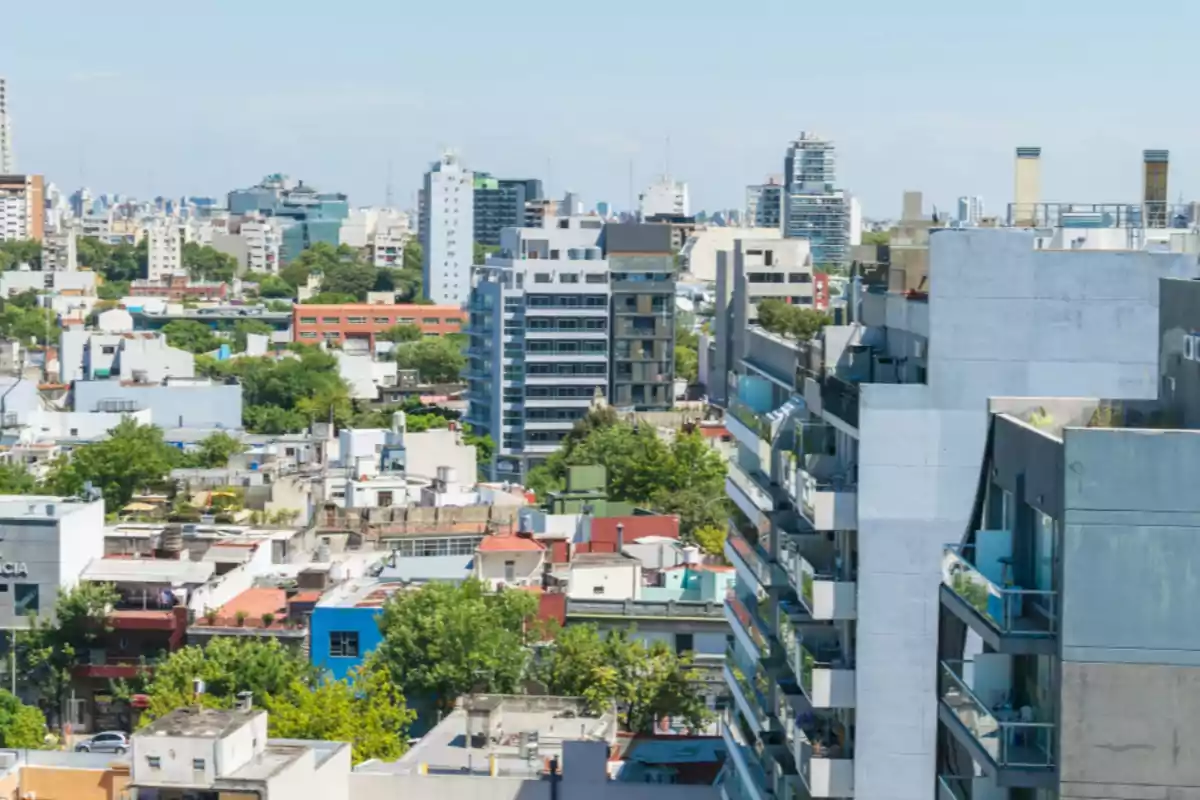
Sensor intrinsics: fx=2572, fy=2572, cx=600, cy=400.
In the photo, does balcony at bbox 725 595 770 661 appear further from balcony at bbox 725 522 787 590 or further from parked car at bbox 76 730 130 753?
parked car at bbox 76 730 130 753

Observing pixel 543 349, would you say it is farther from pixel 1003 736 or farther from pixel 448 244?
pixel 448 244

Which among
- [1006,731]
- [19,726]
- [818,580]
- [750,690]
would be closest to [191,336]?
[19,726]

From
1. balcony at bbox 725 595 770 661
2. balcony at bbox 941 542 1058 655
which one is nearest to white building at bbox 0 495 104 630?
balcony at bbox 725 595 770 661

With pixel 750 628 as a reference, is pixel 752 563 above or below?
above

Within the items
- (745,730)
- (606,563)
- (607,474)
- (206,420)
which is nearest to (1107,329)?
Result: (745,730)

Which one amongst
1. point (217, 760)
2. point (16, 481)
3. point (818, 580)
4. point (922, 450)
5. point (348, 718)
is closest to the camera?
point (922, 450)

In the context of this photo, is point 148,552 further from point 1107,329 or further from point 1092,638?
point 1092,638
